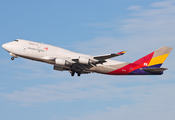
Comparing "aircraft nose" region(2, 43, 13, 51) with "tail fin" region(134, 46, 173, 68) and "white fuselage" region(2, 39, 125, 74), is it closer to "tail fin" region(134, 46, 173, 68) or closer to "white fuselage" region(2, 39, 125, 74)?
"white fuselage" region(2, 39, 125, 74)

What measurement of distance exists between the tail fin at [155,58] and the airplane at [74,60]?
0.17 meters

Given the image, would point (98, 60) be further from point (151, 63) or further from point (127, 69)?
point (151, 63)

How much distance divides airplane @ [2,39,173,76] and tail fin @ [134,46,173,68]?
6.8 inches

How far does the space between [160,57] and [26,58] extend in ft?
77.1

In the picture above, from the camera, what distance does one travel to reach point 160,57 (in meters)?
52.8

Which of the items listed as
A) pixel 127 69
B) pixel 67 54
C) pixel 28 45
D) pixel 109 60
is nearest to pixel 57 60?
pixel 67 54

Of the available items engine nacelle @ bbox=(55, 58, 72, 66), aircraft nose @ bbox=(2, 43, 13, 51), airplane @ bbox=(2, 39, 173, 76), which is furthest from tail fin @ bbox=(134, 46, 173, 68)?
aircraft nose @ bbox=(2, 43, 13, 51)

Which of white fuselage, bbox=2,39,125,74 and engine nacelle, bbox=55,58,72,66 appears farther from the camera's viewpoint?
white fuselage, bbox=2,39,125,74

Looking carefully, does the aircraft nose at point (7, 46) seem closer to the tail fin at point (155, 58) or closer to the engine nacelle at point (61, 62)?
the engine nacelle at point (61, 62)

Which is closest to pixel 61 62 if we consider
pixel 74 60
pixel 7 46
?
pixel 74 60

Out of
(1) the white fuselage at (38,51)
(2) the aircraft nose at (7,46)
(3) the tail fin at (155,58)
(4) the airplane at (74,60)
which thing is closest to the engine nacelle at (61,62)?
(4) the airplane at (74,60)

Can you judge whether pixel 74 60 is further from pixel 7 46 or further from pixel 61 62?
pixel 7 46

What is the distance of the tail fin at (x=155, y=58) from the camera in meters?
52.2

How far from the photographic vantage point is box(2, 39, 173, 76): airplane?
4681 centimetres
